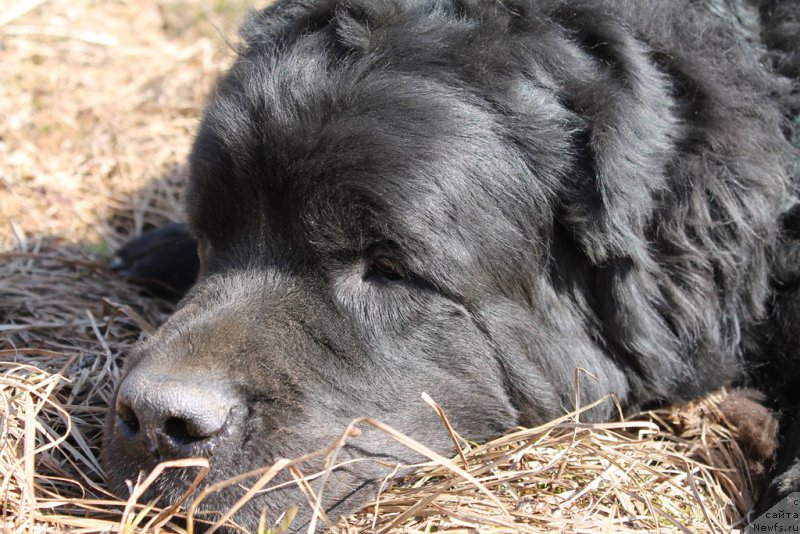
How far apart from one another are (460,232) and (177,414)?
3.38 ft

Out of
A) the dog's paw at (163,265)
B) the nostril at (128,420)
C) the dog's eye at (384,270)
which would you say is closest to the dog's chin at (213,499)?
the nostril at (128,420)

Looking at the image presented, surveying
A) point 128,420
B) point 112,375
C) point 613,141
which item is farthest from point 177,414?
point 613,141

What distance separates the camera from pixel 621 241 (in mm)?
2691

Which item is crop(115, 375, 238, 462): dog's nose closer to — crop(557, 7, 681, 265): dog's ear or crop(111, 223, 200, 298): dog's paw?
crop(557, 7, 681, 265): dog's ear

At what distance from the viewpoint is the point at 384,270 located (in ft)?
8.63

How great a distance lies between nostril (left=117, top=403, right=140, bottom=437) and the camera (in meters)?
2.37

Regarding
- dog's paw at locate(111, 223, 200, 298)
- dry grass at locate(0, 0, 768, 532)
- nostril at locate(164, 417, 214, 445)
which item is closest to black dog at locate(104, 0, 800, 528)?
nostril at locate(164, 417, 214, 445)

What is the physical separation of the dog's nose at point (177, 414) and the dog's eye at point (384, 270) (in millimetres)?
613

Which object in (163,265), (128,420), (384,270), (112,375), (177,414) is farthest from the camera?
(163,265)

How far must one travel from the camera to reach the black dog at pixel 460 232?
2.46 metres

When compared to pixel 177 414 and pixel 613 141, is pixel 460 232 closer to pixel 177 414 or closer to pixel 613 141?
pixel 613 141

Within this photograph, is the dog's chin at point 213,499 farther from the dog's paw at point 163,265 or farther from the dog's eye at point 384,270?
the dog's paw at point 163,265

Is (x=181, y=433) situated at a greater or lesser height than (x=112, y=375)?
greater

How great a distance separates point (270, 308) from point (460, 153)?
2.56 ft
